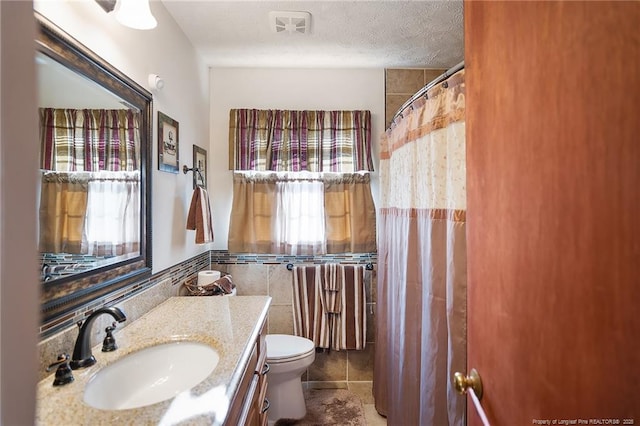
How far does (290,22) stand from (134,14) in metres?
0.91

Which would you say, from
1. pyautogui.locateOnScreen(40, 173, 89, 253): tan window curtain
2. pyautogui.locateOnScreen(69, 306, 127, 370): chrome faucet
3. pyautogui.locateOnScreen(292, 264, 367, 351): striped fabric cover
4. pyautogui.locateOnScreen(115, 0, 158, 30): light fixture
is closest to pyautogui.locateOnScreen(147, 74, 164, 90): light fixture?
pyautogui.locateOnScreen(115, 0, 158, 30): light fixture

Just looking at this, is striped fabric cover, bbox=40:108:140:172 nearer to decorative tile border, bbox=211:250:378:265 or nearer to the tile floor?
decorative tile border, bbox=211:250:378:265

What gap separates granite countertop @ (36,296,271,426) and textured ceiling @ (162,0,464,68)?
5.20ft

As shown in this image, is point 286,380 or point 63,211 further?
point 286,380

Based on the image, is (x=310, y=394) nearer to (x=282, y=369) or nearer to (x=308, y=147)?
(x=282, y=369)

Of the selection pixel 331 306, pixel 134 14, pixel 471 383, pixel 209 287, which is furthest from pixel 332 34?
pixel 471 383

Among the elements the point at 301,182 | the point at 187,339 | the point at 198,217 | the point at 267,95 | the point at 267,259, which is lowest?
the point at 187,339

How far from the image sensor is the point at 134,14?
3.81 ft

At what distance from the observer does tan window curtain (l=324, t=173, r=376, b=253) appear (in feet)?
7.84

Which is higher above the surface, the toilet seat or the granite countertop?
the granite countertop

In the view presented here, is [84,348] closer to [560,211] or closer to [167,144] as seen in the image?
[167,144]

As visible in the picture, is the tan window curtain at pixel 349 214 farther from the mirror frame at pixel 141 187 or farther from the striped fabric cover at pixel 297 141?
the mirror frame at pixel 141 187

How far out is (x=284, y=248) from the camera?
2.38 m

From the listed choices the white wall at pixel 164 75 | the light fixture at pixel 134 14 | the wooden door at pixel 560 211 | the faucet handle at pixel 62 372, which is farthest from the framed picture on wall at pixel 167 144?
the wooden door at pixel 560 211
